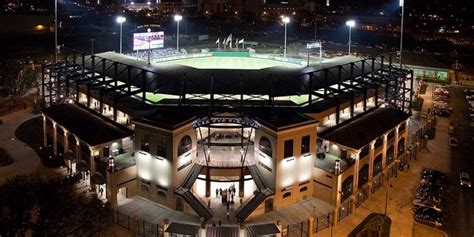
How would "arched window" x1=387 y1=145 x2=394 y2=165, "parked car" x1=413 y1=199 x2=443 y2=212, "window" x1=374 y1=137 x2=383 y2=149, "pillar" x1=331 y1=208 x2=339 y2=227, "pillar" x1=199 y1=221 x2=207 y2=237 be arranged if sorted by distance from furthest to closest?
1. "arched window" x1=387 y1=145 x2=394 y2=165
2. "window" x1=374 y1=137 x2=383 y2=149
3. "parked car" x1=413 y1=199 x2=443 y2=212
4. "pillar" x1=331 y1=208 x2=339 y2=227
5. "pillar" x1=199 y1=221 x2=207 y2=237

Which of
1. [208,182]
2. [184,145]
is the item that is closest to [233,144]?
[208,182]

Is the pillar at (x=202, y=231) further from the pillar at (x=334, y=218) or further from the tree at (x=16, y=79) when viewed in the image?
the tree at (x=16, y=79)

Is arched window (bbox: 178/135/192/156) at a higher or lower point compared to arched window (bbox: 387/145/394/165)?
higher

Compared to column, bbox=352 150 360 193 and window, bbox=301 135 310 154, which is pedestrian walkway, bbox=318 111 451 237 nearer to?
column, bbox=352 150 360 193

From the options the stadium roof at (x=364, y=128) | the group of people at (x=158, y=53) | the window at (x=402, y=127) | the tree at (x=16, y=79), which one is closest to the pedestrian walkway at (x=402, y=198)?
the window at (x=402, y=127)

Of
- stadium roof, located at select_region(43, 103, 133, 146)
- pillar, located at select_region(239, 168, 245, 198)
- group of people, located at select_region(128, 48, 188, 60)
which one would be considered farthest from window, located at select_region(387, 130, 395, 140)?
group of people, located at select_region(128, 48, 188, 60)

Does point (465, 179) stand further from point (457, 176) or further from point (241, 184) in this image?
point (241, 184)

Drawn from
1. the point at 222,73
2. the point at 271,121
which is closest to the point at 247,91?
the point at 222,73
